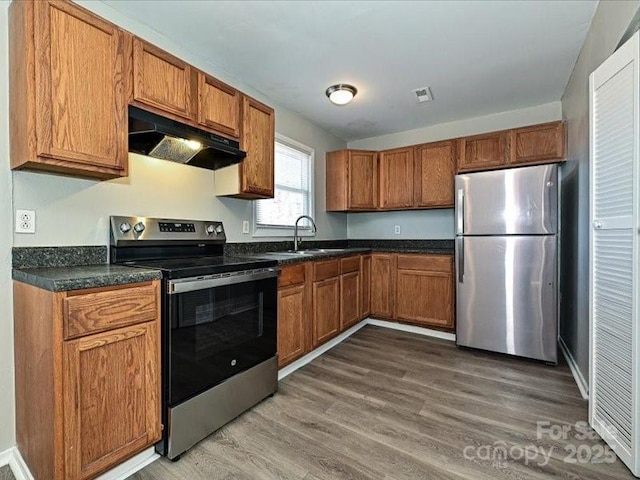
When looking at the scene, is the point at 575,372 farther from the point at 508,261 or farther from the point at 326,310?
the point at 326,310

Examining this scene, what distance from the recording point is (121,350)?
1366mm

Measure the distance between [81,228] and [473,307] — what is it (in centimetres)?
319

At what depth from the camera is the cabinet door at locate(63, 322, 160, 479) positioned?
122 cm

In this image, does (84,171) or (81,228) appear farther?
(81,228)

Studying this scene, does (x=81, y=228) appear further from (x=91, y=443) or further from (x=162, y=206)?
(x=91, y=443)

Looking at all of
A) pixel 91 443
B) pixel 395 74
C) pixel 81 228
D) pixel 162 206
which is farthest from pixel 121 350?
pixel 395 74

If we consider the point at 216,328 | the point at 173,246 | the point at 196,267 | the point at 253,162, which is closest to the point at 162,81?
the point at 253,162

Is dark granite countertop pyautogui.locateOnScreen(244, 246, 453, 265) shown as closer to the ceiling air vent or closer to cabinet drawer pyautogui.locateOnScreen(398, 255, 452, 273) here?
cabinet drawer pyautogui.locateOnScreen(398, 255, 452, 273)

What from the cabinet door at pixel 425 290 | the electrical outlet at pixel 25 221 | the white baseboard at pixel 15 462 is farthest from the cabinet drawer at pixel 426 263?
the white baseboard at pixel 15 462

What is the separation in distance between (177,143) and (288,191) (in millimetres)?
1548

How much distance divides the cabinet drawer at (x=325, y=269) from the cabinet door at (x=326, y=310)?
40 mm

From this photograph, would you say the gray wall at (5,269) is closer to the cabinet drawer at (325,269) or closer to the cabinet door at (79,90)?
the cabinet door at (79,90)

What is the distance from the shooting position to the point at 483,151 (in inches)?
128

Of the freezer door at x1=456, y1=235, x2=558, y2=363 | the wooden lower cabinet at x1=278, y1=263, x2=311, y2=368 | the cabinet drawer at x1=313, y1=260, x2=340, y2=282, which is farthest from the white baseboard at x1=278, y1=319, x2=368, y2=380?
the freezer door at x1=456, y1=235, x2=558, y2=363
